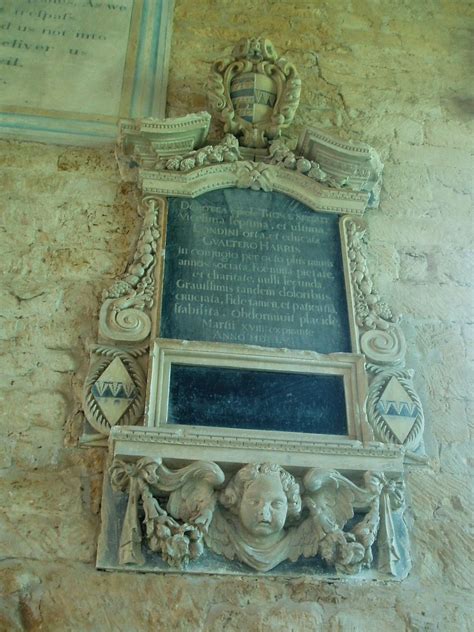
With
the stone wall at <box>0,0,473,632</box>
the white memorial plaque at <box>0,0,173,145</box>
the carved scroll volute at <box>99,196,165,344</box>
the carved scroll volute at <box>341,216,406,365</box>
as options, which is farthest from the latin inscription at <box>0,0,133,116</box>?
the carved scroll volute at <box>341,216,406,365</box>

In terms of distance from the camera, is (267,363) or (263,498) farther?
(267,363)

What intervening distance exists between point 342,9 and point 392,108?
2.77 feet

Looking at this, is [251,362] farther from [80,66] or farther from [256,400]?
[80,66]

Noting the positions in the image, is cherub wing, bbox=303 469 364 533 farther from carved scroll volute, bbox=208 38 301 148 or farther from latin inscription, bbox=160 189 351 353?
carved scroll volute, bbox=208 38 301 148

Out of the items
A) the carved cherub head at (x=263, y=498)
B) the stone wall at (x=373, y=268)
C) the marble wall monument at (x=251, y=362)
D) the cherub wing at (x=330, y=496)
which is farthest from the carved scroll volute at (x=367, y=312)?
the carved cherub head at (x=263, y=498)

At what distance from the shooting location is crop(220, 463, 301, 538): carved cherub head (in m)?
3.00

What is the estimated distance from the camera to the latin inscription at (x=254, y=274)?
11.8ft

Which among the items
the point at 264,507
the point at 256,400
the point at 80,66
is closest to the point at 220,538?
the point at 264,507

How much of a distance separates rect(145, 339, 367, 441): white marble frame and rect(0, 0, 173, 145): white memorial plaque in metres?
1.39

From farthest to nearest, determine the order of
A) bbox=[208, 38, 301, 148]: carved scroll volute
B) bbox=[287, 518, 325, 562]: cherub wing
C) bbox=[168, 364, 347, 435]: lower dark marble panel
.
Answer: bbox=[208, 38, 301, 148]: carved scroll volute < bbox=[168, 364, 347, 435]: lower dark marble panel < bbox=[287, 518, 325, 562]: cherub wing

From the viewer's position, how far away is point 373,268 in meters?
3.96

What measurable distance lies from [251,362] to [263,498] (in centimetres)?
64

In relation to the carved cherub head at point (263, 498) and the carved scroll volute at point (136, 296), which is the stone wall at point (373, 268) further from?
the carved cherub head at point (263, 498)

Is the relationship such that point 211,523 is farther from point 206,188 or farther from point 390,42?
point 390,42
